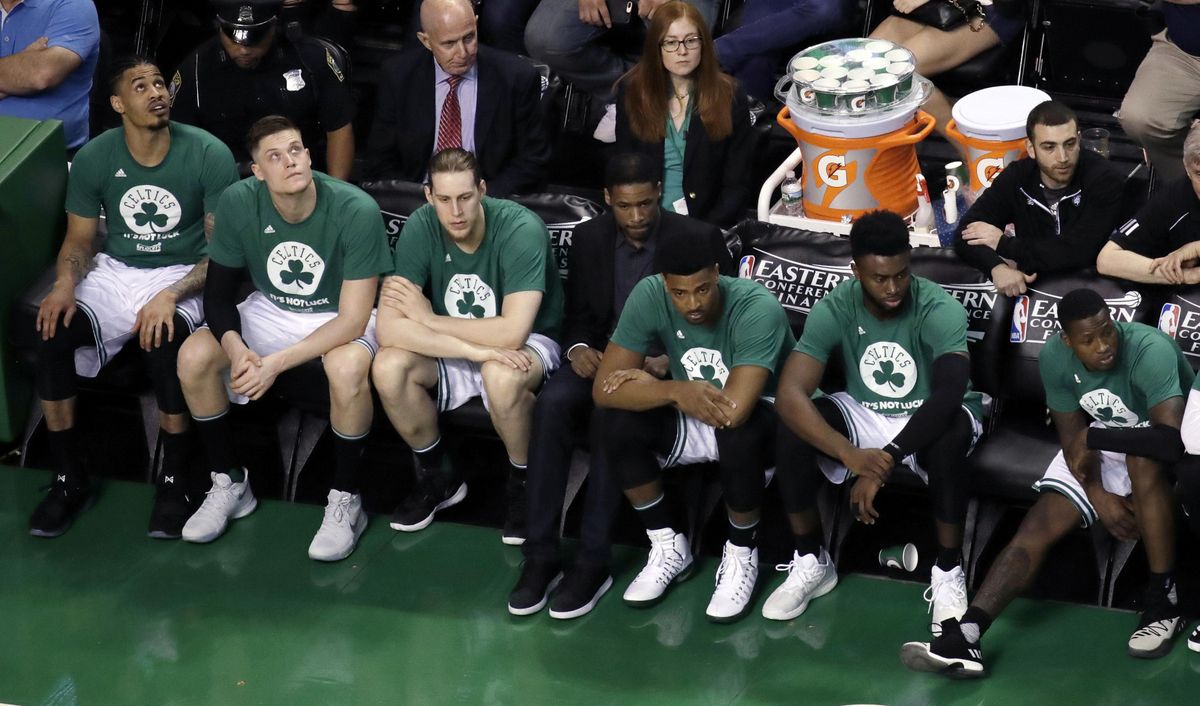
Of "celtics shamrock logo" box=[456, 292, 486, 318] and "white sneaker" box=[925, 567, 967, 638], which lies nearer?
"white sneaker" box=[925, 567, 967, 638]

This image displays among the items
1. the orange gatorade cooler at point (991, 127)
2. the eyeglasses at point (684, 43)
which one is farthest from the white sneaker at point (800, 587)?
the eyeglasses at point (684, 43)

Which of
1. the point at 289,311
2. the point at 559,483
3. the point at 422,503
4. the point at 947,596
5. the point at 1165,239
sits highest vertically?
the point at 1165,239

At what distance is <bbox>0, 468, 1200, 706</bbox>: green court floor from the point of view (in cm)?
484

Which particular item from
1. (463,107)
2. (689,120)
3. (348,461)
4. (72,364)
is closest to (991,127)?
(689,120)

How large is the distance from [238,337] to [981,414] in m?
2.27

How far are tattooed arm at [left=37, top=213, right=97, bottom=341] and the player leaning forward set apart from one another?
470mm

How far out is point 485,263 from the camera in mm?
5504

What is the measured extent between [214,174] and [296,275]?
50 cm

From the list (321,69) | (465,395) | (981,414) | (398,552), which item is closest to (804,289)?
(981,414)

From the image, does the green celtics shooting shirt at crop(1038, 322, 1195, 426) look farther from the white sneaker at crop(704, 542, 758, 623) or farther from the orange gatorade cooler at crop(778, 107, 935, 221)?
the orange gatorade cooler at crop(778, 107, 935, 221)

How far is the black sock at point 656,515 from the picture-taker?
5258mm

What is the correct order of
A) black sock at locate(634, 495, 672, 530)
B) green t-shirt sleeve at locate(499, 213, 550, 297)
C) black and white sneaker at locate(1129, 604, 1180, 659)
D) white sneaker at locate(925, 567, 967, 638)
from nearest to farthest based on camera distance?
black and white sneaker at locate(1129, 604, 1180, 659) → white sneaker at locate(925, 567, 967, 638) → black sock at locate(634, 495, 672, 530) → green t-shirt sleeve at locate(499, 213, 550, 297)

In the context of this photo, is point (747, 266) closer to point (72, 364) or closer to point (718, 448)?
point (718, 448)

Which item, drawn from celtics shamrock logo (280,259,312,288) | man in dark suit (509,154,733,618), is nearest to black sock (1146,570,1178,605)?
man in dark suit (509,154,733,618)
